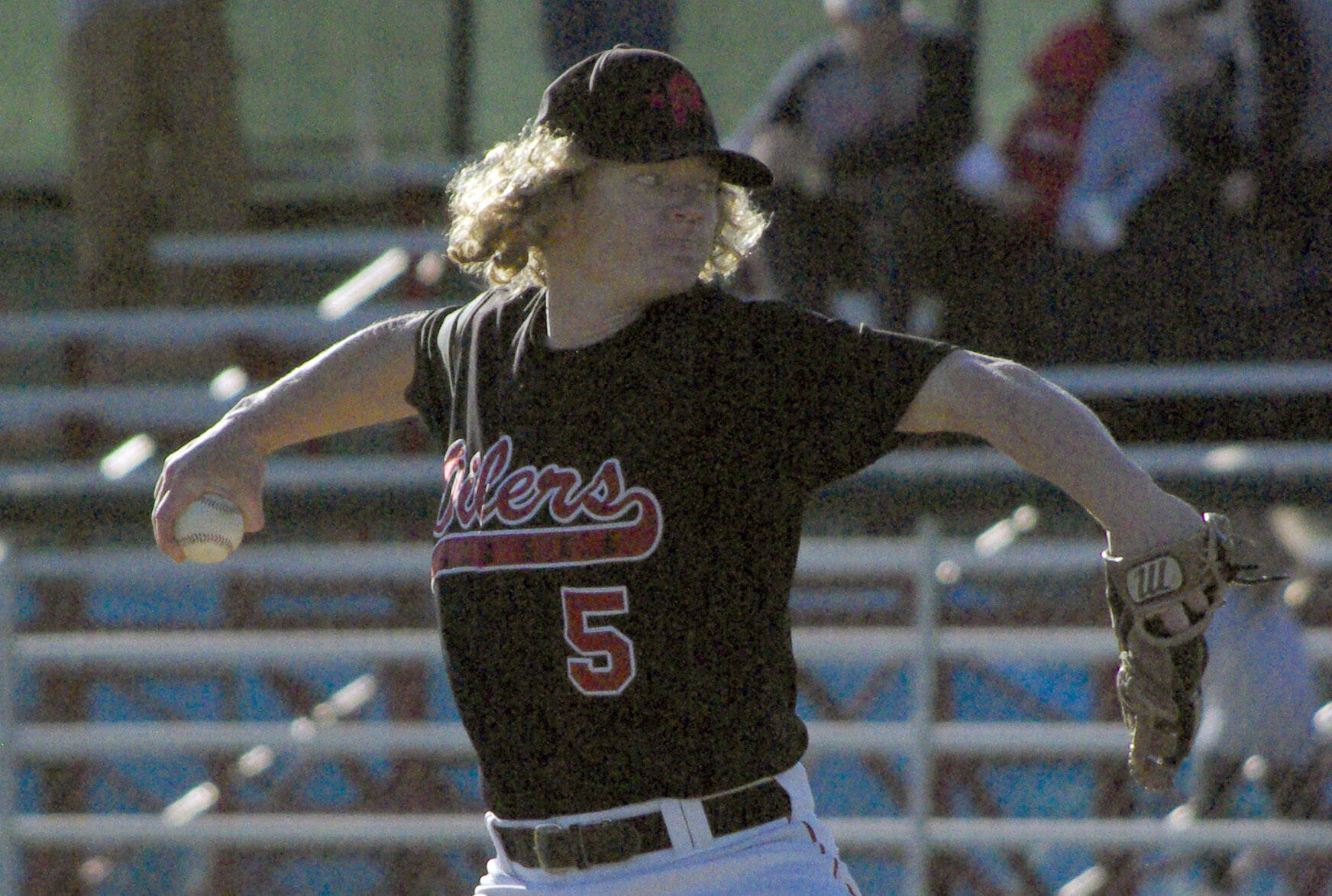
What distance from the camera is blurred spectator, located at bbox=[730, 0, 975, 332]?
521cm

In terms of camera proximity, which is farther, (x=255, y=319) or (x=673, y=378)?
(x=255, y=319)

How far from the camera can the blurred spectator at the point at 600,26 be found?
5539mm

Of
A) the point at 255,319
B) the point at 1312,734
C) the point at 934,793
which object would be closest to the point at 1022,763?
the point at 934,793

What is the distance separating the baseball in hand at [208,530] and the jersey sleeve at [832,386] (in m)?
0.67

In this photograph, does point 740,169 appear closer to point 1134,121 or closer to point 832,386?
point 832,386

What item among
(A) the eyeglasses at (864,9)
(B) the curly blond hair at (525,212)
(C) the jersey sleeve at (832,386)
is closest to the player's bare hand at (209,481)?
(B) the curly blond hair at (525,212)

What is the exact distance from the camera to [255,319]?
630 cm

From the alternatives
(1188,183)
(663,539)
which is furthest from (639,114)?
(1188,183)

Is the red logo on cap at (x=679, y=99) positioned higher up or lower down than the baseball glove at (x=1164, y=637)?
higher up

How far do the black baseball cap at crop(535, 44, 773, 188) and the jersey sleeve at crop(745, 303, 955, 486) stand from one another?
8.9 inches

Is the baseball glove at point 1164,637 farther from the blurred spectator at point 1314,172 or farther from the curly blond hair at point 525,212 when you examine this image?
the blurred spectator at point 1314,172

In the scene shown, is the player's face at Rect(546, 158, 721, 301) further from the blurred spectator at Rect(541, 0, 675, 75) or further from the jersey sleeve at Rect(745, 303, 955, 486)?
the blurred spectator at Rect(541, 0, 675, 75)

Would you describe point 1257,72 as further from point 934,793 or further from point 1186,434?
point 934,793

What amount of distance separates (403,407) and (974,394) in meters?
0.88
